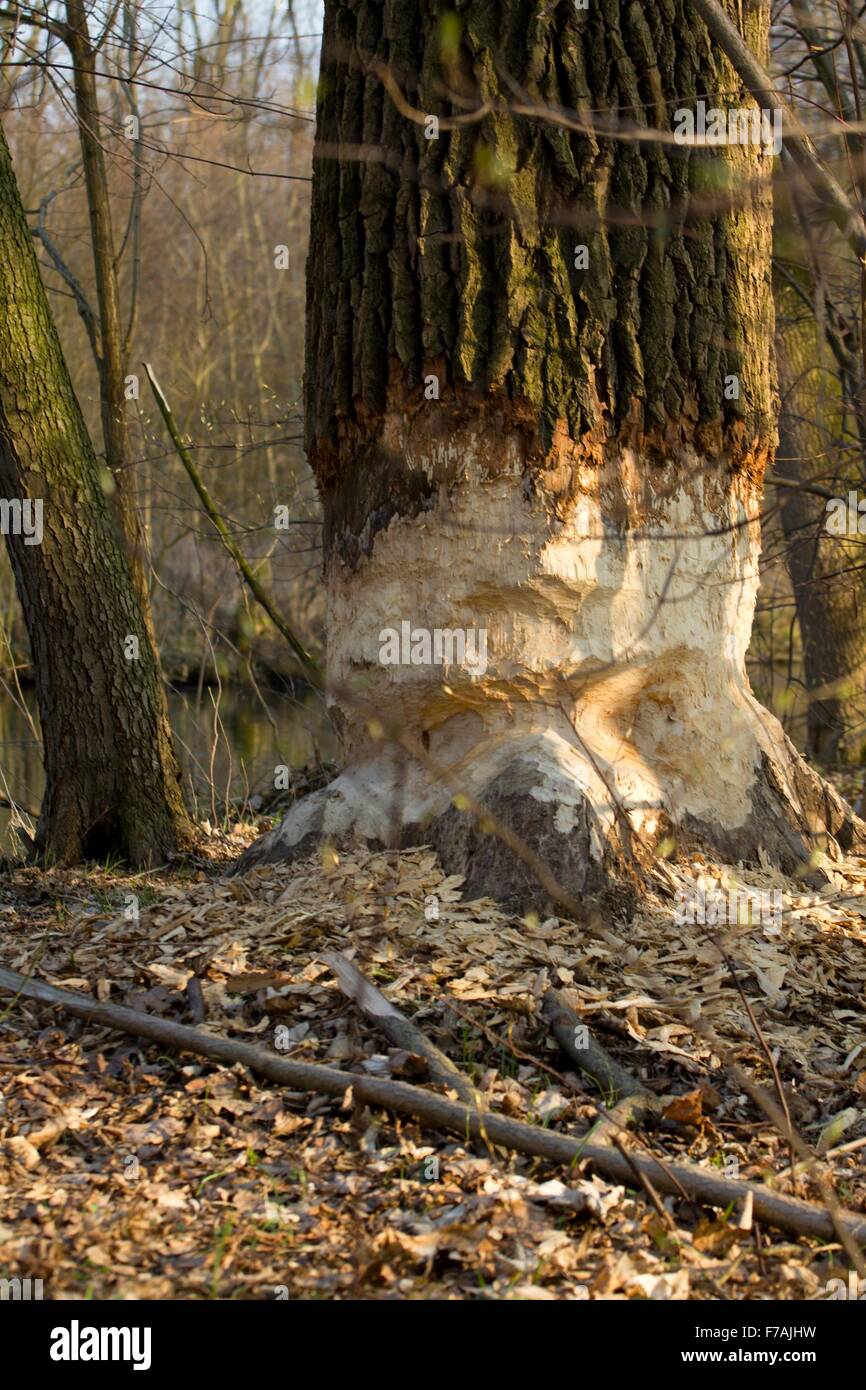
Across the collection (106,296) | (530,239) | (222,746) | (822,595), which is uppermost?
(106,296)

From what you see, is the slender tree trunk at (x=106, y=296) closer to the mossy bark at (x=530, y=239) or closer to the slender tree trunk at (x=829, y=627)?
the mossy bark at (x=530, y=239)

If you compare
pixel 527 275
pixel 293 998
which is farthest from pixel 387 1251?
pixel 527 275

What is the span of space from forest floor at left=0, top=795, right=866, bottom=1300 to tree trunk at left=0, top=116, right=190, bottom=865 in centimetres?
109

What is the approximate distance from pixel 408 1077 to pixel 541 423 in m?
2.18

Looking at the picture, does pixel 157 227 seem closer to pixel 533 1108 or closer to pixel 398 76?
pixel 398 76

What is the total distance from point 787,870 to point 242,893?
6.49 ft

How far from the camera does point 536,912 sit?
4.24 meters

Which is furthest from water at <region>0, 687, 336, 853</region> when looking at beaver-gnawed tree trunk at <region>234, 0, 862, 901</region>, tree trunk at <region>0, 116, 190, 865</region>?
beaver-gnawed tree trunk at <region>234, 0, 862, 901</region>

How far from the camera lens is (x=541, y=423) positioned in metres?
4.34

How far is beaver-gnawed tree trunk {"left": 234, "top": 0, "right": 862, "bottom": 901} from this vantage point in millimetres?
4309

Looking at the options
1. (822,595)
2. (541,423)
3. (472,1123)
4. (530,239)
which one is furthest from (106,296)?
(472,1123)

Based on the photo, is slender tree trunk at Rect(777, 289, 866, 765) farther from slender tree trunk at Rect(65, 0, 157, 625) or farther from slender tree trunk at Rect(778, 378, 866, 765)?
slender tree trunk at Rect(65, 0, 157, 625)

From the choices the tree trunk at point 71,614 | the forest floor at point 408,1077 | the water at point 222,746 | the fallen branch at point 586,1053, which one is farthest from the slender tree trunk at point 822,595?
the fallen branch at point 586,1053

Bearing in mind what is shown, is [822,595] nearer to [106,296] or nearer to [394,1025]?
[106,296]
